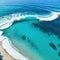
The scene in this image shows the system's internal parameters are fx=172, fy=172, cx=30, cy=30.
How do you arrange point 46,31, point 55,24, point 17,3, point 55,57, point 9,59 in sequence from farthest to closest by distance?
point 17,3, point 55,24, point 46,31, point 55,57, point 9,59

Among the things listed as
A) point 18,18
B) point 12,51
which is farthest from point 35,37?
point 18,18

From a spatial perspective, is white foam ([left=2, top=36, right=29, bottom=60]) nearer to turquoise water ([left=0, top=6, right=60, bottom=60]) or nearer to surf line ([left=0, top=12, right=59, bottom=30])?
turquoise water ([left=0, top=6, right=60, bottom=60])

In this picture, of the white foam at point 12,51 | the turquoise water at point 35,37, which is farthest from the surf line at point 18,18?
the white foam at point 12,51

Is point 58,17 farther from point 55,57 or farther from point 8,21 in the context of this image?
point 55,57

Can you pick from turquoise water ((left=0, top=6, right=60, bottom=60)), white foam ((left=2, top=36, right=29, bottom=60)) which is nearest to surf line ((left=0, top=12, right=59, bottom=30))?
turquoise water ((left=0, top=6, right=60, bottom=60))

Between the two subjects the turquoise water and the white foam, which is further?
the turquoise water

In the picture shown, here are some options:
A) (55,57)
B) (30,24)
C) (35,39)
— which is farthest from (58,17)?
(55,57)

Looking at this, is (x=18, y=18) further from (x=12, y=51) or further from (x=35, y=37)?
(x=12, y=51)

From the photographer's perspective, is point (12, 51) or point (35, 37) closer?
point (12, 51)

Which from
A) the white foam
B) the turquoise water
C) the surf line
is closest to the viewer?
the white foam
